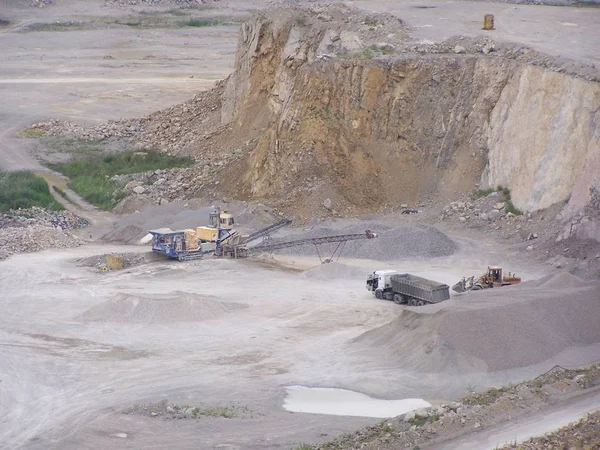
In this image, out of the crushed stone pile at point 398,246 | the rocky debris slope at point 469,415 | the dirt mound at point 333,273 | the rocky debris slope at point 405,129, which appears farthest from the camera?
the rocky debris slope at point 405,129

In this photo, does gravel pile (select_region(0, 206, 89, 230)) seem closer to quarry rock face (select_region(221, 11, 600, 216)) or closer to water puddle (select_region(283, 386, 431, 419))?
quarry rock face (select_region(221, 11, 600, 216))

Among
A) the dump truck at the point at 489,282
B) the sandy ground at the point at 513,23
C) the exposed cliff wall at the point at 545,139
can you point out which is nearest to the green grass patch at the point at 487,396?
the dump truck at the point at 489,282

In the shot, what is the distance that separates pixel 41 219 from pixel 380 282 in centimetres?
1733

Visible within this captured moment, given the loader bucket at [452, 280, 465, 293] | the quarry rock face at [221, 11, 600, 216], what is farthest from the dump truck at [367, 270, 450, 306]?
the quarry rock face at [221, 11, 600, 216]

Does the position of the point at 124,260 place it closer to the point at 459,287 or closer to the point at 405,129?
the point at 459,287

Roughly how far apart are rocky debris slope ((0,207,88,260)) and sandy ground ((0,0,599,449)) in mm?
922

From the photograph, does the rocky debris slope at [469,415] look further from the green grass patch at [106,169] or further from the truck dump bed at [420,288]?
the green grass patch at [106,169]

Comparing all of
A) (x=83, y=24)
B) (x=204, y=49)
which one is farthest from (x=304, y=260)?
(x=83, y=24)

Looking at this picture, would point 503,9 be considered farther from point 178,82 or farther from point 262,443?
point 262,443

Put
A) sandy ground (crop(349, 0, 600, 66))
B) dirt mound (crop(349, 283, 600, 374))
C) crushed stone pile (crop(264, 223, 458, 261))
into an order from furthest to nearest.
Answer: sandy ground (crop(349, 0, 600, 66)) < crushed stone pile (crop(264, 223, 458, 261)) < dirt mound (crop(349, 283, 600, 374))

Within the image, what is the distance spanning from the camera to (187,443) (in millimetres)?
24688

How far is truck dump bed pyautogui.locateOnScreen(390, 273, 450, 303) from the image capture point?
35094 mm

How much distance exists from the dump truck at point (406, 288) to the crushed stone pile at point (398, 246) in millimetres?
3697

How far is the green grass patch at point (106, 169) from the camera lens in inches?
2041
